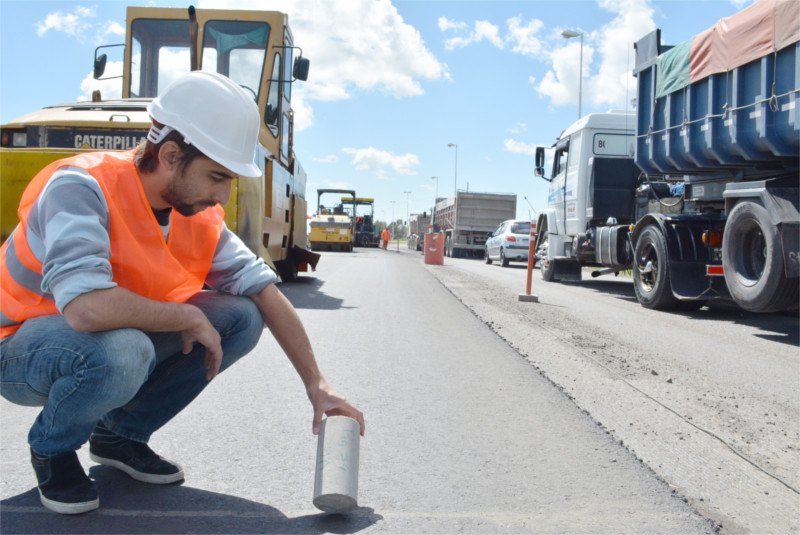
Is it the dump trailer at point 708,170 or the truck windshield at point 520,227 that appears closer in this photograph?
the dump trailer at point 708,170

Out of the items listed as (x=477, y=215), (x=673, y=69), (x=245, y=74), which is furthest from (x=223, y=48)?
(x=477, y=215)

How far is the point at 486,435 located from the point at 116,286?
201 cm

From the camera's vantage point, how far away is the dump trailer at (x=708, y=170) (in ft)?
21.4

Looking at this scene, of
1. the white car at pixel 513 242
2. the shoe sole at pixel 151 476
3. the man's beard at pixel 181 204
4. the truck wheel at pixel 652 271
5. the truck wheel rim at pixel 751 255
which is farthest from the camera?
the white car at pixel 513 242

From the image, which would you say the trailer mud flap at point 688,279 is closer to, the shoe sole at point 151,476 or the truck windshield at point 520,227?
the shoe sole at point 151,476

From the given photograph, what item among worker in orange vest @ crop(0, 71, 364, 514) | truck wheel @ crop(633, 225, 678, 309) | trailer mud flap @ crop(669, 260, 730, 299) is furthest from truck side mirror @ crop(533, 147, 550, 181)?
worker in orange vest @ crop(0, 71, 364, 514)

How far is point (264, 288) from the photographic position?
2707 mm

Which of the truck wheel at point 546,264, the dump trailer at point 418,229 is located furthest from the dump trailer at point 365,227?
the truck wheel at point 546,264

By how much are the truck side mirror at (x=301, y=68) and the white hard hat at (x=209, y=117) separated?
6855mm

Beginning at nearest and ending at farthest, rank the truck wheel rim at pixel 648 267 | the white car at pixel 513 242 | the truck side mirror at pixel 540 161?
the truck wheel rim at pixel 648 267
the truck side mirror at pixel 540 161
the white car at pixel 513 242

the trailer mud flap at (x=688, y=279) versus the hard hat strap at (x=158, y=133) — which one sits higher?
the hard hat strap at (x=158, y=133)

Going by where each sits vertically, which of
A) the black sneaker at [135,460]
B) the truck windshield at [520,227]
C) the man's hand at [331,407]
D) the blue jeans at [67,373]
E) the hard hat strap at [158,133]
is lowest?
the black sneaker at [135,460]

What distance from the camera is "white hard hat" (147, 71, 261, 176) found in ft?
7.23

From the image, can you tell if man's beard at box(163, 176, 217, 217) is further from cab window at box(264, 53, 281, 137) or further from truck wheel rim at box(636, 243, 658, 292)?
truck wheel rim at box(636, 243, 658, 292)
